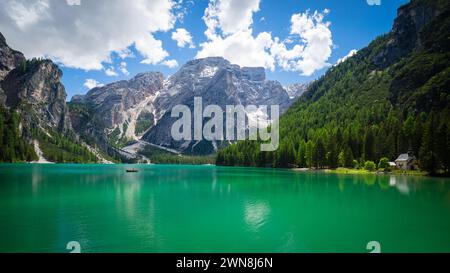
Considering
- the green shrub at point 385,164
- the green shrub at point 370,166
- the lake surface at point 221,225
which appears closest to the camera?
the lake surface at point 221,225

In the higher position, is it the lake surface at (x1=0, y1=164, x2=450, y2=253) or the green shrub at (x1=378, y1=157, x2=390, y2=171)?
the green shrub at (x1=378, y1=157, x2=390, y2=171)

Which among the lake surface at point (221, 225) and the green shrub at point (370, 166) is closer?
the lake surface at point (221, 225)

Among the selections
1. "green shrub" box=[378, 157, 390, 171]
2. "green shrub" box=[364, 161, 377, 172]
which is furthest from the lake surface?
"green shrub" box=[364, 161, 377, 172]

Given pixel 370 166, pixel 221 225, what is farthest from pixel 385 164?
pixel 221 225

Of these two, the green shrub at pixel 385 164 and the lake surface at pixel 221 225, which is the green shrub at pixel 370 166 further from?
the lake surface at pixel 221 225

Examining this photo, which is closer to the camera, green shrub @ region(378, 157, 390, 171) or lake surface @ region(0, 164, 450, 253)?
lake surface @ region(0, 164, 450, 253)

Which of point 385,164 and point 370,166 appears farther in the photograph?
point 370,166

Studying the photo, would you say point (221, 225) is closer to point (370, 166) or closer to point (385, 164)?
point (385, 164)

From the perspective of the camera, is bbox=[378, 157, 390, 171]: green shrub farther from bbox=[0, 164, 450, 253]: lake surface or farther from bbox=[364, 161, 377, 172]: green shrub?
bbox=[0, 164, 450, 253]: lake surface

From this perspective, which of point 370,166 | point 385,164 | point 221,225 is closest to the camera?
point 221,225

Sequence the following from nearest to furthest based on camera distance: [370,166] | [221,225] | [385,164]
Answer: [221,225], [385,164], [370,166]

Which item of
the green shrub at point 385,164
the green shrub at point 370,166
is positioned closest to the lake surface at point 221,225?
the green shrub at point 385,164
